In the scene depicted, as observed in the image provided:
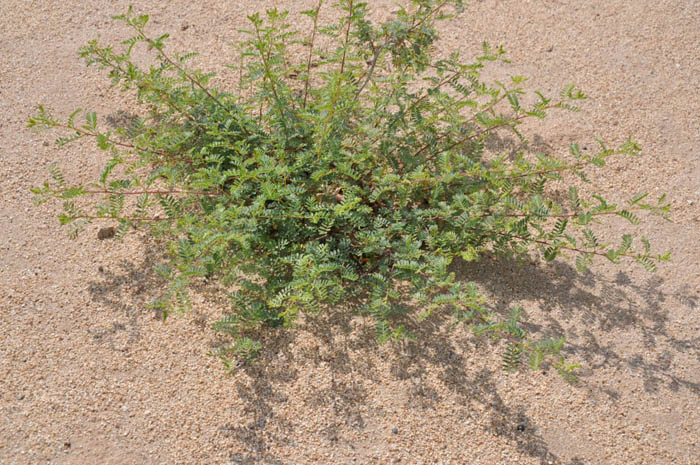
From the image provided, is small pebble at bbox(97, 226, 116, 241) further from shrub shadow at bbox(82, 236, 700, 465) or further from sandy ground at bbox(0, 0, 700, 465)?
shrub shadow at bbox(82, 236, 700, 465)

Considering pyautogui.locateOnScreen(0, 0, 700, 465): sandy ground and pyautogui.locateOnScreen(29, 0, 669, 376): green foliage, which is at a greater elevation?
pyautogui.locateOnScreen(29, 0, 669, 376): green foliage

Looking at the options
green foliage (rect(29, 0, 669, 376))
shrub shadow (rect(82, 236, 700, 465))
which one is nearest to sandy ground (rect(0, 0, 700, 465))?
shrub shadow (rect(82, 236, 700, 465))

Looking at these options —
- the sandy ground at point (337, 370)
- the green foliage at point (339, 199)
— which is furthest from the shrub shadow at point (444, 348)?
the green foliage at point (339, 199)

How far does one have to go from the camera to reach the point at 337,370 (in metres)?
2.49

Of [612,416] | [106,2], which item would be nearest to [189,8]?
[106,2]

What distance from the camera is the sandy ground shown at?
2330mm

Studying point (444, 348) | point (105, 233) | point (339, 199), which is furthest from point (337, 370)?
point (105, 233)

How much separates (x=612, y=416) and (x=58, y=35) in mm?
4043

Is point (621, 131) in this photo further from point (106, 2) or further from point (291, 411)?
point (106, 2)

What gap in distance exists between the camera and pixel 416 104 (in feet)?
9.16

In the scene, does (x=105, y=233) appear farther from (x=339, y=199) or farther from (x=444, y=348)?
(x=444, y=348)

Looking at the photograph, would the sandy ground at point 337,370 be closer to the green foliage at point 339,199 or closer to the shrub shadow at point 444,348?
the shrub shadow at point 444,348

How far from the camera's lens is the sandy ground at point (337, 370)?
2.33 m

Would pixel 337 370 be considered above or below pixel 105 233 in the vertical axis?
below
